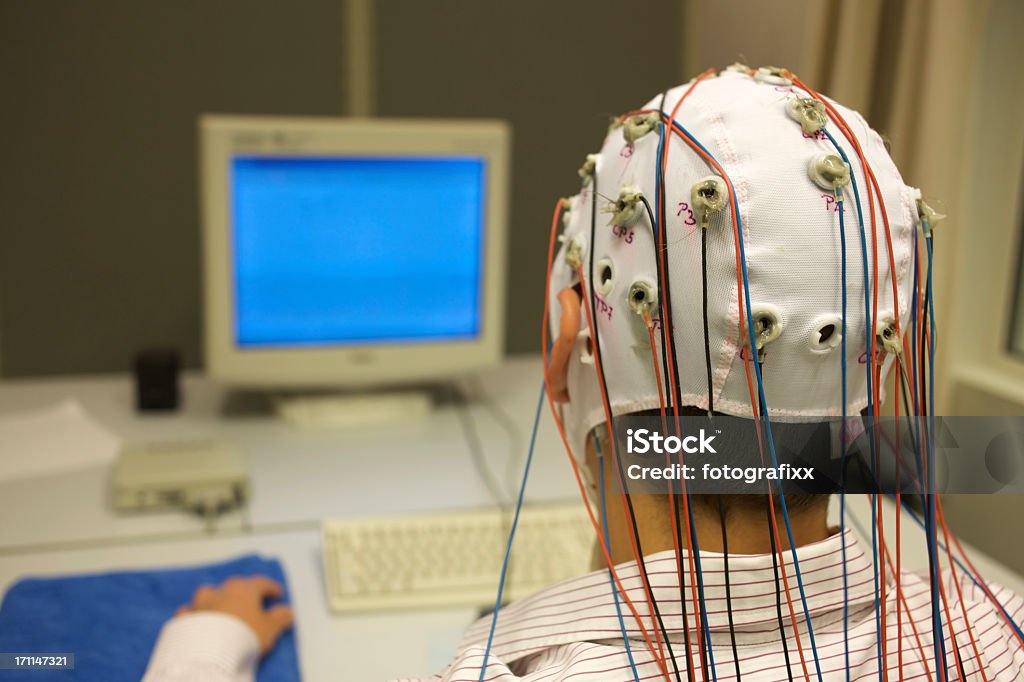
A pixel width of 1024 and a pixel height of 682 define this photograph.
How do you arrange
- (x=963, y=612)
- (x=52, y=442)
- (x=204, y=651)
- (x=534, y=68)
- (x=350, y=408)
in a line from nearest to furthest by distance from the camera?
(x=963, y=612) → (x=204, y=651) → (x=52, y=442) → (x=350, y=408) → (x=534, y=68)

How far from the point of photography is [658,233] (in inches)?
25.3

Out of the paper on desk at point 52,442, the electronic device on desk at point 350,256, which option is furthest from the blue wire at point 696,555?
the paper on desk at point 52,442

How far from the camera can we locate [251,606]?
970 millimetres

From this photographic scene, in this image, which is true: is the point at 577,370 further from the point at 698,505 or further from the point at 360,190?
the point at 360,190

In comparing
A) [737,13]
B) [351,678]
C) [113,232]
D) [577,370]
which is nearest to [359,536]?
[351,678]

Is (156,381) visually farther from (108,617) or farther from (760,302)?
(760,302)

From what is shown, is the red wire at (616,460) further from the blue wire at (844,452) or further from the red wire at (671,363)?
the blue wire at (844,452)

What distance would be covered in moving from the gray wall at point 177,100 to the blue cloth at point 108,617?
87 centimetres

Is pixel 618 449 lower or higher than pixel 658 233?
lower

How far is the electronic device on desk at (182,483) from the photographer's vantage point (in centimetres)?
126

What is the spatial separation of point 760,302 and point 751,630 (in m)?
0.25

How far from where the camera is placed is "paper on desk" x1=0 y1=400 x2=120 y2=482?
139 centimetres

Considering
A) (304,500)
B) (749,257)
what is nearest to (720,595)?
(749,257)

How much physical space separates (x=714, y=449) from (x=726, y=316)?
10 cm
